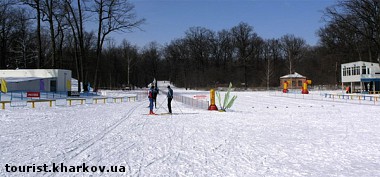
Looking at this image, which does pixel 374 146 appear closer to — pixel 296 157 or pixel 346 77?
pixel 296 157

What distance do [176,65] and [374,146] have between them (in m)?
104

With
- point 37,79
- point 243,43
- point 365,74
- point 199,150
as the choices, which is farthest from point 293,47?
point 199,150

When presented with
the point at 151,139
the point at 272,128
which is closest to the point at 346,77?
the point at 272,128

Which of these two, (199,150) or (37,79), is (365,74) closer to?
(37,79)

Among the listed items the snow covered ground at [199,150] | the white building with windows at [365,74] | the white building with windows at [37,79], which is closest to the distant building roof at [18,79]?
the white building with windows at [37,79]

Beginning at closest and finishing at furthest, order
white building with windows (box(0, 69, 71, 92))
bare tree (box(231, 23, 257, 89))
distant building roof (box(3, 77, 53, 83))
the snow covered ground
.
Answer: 1. the snow covered ground
2. distant building roof (box(3, 77, 53, 83))
3. white building with windows (box(0, 69, 71, 92))
4. bare tree (box(231, 23, 257, 89))

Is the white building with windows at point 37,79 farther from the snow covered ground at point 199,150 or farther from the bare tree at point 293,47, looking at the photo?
the bare tree at point 293,47

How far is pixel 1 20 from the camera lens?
193 feet

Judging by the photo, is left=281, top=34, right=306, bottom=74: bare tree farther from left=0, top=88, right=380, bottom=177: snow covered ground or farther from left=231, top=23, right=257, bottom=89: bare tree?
left=0, top=88, right=380, bottom=177: snow covered ground

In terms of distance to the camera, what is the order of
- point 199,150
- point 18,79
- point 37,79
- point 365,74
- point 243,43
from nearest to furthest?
1. point 199,150
2. point 18,79
3. point 37,79
4. point 365,74
5. point 243,43

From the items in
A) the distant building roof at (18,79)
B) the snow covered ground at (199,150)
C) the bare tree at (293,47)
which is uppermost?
the bare tree at (293,47)

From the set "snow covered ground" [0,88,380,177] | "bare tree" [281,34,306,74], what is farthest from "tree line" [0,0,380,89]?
"snow covered ground" [0,88,380,177]

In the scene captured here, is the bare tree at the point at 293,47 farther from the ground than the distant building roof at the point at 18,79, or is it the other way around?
the bare tree at the point at 293,47

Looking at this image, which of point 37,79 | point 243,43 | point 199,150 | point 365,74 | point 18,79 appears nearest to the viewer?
point 199,150
